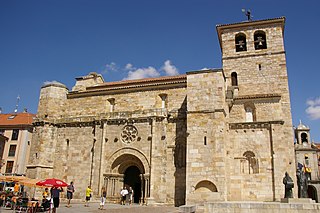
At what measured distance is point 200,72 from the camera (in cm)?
1764

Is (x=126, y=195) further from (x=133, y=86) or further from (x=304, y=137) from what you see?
(x=304, y=137)

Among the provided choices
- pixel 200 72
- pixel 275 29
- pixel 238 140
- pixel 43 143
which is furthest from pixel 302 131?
pixel 43 143

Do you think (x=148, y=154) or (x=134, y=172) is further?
(x=134, y=172)

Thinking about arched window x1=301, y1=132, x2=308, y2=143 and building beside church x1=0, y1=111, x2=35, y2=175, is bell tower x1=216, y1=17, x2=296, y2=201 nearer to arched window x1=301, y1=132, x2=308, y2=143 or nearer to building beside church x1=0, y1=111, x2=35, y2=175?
building beside church x1=0, y1=111, x2=35, y2=175

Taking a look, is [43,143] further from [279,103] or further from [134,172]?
[279,103]

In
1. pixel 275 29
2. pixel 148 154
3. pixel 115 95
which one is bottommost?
pixel 148 154

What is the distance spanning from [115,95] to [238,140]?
9.17 m

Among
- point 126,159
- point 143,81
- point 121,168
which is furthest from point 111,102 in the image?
point 121,168

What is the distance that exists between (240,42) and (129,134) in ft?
34.8

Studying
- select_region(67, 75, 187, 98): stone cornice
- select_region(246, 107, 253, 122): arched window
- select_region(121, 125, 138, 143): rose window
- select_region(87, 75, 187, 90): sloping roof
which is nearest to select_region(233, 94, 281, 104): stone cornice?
select_region(246, 107, 253, 122): arched window

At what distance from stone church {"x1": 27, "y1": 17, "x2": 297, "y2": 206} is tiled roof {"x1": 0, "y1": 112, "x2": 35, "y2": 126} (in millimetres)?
12593

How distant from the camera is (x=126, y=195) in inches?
733

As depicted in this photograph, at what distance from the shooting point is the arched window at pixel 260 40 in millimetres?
21438

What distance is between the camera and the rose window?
1911 cm
